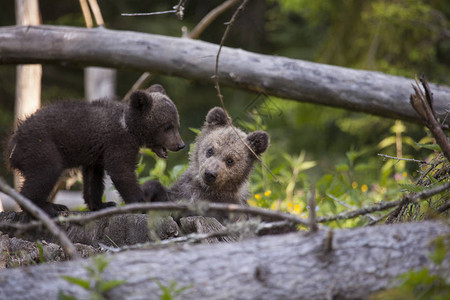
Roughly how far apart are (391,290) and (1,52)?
16.8 feet

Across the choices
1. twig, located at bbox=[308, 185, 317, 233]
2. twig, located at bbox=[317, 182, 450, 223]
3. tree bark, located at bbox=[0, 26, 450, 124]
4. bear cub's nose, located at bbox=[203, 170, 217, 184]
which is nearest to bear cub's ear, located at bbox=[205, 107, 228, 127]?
tree bark, located at bbox=[0, 26, 450, 124]

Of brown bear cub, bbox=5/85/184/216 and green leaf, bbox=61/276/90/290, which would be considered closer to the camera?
green leaf, bbox=61/276/90/290

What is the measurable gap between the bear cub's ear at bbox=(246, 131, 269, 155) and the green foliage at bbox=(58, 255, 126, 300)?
3259 mm

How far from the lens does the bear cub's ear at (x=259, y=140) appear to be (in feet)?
17.8

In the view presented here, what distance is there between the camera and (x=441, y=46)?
10.6 meters

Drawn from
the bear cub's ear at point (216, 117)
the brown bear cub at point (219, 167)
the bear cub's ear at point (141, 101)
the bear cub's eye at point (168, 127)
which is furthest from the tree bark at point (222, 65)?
the bear cub's ear at point (141, 101)

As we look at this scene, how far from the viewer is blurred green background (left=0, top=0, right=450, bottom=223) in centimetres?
653

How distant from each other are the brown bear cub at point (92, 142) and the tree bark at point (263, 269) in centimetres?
176

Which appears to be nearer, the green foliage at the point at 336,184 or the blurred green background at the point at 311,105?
the green foliage at the point at 336,184


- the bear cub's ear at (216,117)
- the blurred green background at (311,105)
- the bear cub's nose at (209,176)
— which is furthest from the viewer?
the blurred green background at (311,105)

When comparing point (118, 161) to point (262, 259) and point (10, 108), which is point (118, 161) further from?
point (10, 108)

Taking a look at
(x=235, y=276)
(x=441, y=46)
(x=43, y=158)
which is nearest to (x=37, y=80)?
(x=43, y=158)

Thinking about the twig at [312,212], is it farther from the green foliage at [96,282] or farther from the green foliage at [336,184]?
the green foliage at [336,184]

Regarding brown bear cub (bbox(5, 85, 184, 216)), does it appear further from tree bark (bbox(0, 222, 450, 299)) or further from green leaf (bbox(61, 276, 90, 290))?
green leaf (bbox(61, 276, 90, 290))
